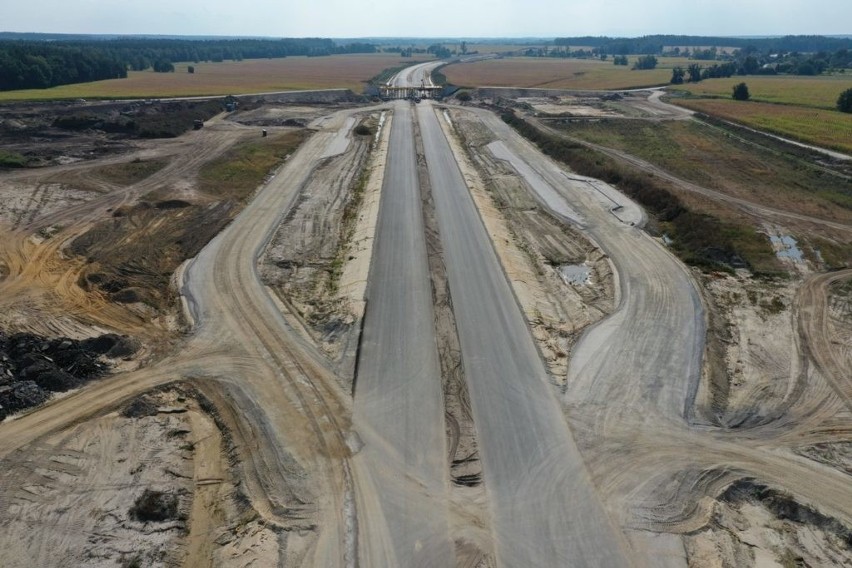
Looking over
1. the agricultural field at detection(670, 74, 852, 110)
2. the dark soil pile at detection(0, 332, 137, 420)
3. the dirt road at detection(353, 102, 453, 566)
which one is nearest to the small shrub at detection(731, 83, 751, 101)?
the agricultural field at detection(670, 74, 852, 110)

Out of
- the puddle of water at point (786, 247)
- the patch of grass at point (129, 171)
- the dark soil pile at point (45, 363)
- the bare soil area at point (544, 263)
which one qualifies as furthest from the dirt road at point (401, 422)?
the patch of grass at point (129, 171)

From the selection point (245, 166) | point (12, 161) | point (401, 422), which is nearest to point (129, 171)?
point (12, 161)

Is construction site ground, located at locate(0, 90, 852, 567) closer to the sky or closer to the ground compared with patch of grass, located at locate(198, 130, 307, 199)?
closer to the ground

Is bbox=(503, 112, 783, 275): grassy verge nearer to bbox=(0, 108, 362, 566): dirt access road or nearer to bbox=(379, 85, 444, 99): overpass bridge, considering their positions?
bbox=(0, 108, 362, 566): dirt access road

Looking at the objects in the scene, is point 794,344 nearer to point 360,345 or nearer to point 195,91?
point 360,345

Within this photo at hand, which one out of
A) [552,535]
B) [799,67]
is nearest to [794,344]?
[552,535]

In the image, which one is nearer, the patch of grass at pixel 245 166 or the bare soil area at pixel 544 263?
the bare soil area at pixel 544 263

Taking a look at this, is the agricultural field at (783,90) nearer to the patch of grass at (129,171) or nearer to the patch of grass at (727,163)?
the patch of grass at (727,163)

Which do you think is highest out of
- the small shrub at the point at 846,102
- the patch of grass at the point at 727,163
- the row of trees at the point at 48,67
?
the row of trees at the point at 48,67
